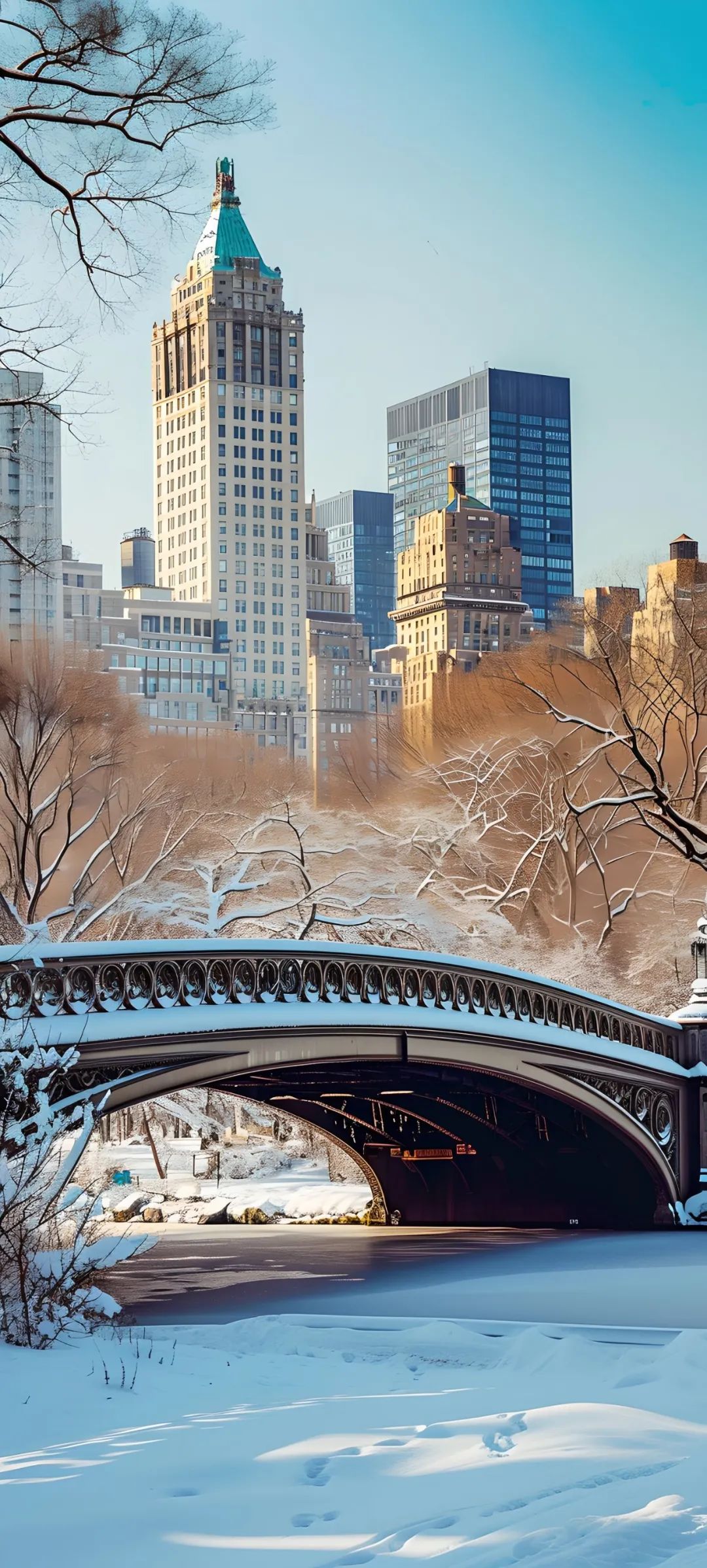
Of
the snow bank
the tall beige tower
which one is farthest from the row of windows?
the snow bank

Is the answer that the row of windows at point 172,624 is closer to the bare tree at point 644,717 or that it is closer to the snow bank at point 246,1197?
the bare tree at point 644,717

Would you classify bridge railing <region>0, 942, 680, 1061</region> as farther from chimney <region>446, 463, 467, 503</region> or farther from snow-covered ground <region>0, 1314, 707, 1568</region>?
chimney <region>446, 463, 467, 503</region>

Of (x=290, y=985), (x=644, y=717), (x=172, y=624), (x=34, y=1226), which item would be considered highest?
(x=172, y=624)

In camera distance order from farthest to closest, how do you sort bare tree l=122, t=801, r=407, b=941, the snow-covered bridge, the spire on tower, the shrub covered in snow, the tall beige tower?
the spire on tower
the tall beige tower
bare tree l=122, t=801, r=407, b=941
the snow-covered bridge
the shrub covered in snow

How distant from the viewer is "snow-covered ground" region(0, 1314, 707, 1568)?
8.91 meters

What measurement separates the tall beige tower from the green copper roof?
0.50 m

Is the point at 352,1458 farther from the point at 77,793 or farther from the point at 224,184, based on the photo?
the point at 224,184

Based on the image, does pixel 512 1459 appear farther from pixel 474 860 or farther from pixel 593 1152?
pixel 474 860

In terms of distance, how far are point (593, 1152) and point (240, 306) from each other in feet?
467

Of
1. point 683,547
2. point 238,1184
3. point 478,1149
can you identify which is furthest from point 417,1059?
point 683,547

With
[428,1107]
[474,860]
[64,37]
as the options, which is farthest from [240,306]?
[64,37]

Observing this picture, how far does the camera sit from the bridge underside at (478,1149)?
29.2 m

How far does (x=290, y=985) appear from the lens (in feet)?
72.0

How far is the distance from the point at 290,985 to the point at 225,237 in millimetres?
161086
